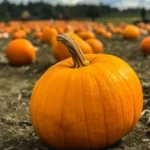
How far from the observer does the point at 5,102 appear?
17.8ft

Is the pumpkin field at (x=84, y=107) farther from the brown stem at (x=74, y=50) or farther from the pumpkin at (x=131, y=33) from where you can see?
the pumpkin at (x=131, y=33)

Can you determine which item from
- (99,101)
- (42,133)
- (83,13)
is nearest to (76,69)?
(99,101)

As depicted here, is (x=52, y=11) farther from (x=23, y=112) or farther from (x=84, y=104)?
(x=84, y=104)

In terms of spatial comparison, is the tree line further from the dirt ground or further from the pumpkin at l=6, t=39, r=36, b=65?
the dirt ground

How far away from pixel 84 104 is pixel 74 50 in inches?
17.8

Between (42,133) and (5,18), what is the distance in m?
33.7

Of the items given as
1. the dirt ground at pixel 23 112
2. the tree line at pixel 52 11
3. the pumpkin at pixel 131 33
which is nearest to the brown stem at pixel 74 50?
the dirt ground at pixel 23 112

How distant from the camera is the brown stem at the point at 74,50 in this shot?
3.59 meters

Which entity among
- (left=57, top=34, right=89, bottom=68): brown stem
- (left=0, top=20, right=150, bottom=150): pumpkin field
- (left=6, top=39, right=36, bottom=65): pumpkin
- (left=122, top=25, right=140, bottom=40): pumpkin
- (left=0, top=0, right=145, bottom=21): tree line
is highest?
(left=57, top=34, right=89, bottom=68): brown stem

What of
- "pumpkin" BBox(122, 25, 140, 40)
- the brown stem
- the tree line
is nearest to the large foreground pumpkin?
the brown stem

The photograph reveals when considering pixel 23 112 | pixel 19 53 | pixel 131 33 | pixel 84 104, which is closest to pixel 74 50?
pixel 84 104

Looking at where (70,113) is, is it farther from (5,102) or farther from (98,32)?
(98,32)

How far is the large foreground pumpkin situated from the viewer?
342 cm

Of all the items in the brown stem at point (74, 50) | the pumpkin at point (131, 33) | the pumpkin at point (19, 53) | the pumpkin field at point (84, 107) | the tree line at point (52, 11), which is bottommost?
the tree line at point (52, 11)
